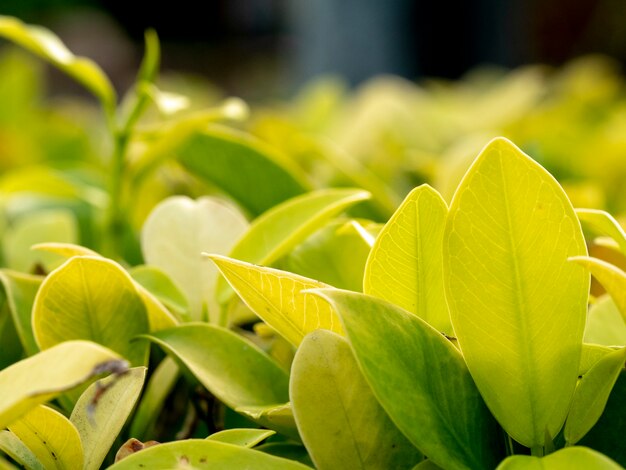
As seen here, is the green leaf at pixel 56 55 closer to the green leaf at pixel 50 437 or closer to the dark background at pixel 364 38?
the green leaf at pixel 50 437

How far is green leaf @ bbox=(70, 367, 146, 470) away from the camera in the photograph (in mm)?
559

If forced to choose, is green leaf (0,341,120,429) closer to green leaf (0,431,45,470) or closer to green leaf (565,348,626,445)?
green leaf (0,431,45,470)

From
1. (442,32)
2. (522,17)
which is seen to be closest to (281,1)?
(522,17)

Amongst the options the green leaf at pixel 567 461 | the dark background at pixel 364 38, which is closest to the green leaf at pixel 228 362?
the green leaf at pixel 567 461

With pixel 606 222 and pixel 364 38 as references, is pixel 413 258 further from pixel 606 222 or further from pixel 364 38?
pixel 364 38

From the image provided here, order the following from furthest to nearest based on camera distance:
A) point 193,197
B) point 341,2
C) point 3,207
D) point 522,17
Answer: point 522,17, point 341,2, point 193,197, point 3,207

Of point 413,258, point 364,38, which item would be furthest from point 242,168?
point 364,38

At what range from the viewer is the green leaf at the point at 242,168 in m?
1.01

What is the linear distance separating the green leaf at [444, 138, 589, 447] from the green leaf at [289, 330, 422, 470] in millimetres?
69

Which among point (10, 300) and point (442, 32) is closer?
point (10, 300)

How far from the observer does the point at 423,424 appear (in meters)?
0.54

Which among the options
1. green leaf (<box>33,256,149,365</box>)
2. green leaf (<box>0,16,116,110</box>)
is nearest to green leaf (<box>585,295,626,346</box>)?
green leaf (<box>33,256,149,365</box>)

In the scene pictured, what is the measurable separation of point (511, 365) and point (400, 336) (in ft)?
0.24

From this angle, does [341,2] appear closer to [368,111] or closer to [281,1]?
[368,111]
